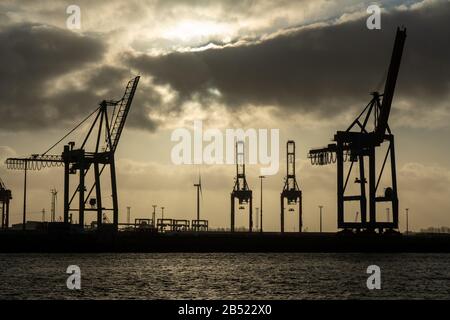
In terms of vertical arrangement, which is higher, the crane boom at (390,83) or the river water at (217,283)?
the crane boom at (390,83)

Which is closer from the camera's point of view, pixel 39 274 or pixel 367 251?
pixel 39 274

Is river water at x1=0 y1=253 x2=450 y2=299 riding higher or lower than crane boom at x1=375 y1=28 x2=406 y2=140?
lower

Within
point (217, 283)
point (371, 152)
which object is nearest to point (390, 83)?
point (371, 152)

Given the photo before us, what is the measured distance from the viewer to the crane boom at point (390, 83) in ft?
340

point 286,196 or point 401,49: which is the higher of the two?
point 401,49

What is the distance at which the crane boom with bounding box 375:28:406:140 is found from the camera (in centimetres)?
10369

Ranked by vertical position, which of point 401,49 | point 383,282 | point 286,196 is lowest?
point 383,282

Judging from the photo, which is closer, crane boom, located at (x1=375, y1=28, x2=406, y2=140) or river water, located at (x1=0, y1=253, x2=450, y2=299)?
river water, located at (x1=0, y1=253, x2=450, y2=299)

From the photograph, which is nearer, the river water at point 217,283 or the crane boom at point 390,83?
the river water at point 217,283

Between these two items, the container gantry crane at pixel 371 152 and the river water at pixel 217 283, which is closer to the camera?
the river water at pixel 217 283

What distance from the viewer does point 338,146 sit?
103 m
